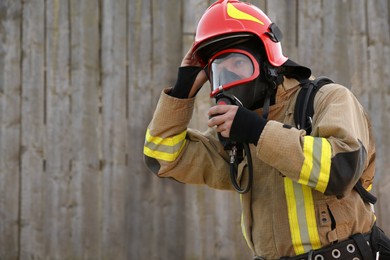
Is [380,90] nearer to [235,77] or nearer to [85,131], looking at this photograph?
[85,131]

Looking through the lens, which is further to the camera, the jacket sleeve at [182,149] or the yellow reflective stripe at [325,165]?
the jacket sleeve at [182,149]

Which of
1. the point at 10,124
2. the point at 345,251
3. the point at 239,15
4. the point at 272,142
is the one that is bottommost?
the point at 345,251

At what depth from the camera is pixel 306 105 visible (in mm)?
2721

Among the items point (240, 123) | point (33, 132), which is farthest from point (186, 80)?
point (33, 132)

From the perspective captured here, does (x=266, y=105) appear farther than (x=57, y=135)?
No

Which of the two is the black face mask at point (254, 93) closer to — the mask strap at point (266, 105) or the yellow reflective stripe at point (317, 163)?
the mask strap at point (266, 105)

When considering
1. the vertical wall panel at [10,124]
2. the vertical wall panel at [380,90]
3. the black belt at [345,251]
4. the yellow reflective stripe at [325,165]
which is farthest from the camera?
the vertical wall panel at [380,90]

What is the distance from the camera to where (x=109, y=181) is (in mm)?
5332

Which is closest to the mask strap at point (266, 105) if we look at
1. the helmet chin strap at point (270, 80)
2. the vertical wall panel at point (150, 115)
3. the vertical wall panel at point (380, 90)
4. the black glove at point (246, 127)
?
the helmet chin strap at point (270, 80)

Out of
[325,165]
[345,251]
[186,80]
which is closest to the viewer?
[325,165]

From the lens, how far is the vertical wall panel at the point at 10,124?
5289 mm

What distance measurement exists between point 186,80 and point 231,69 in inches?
14.2

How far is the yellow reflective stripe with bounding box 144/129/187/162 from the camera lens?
3131 mm

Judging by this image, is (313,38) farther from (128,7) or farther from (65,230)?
(65,230)
